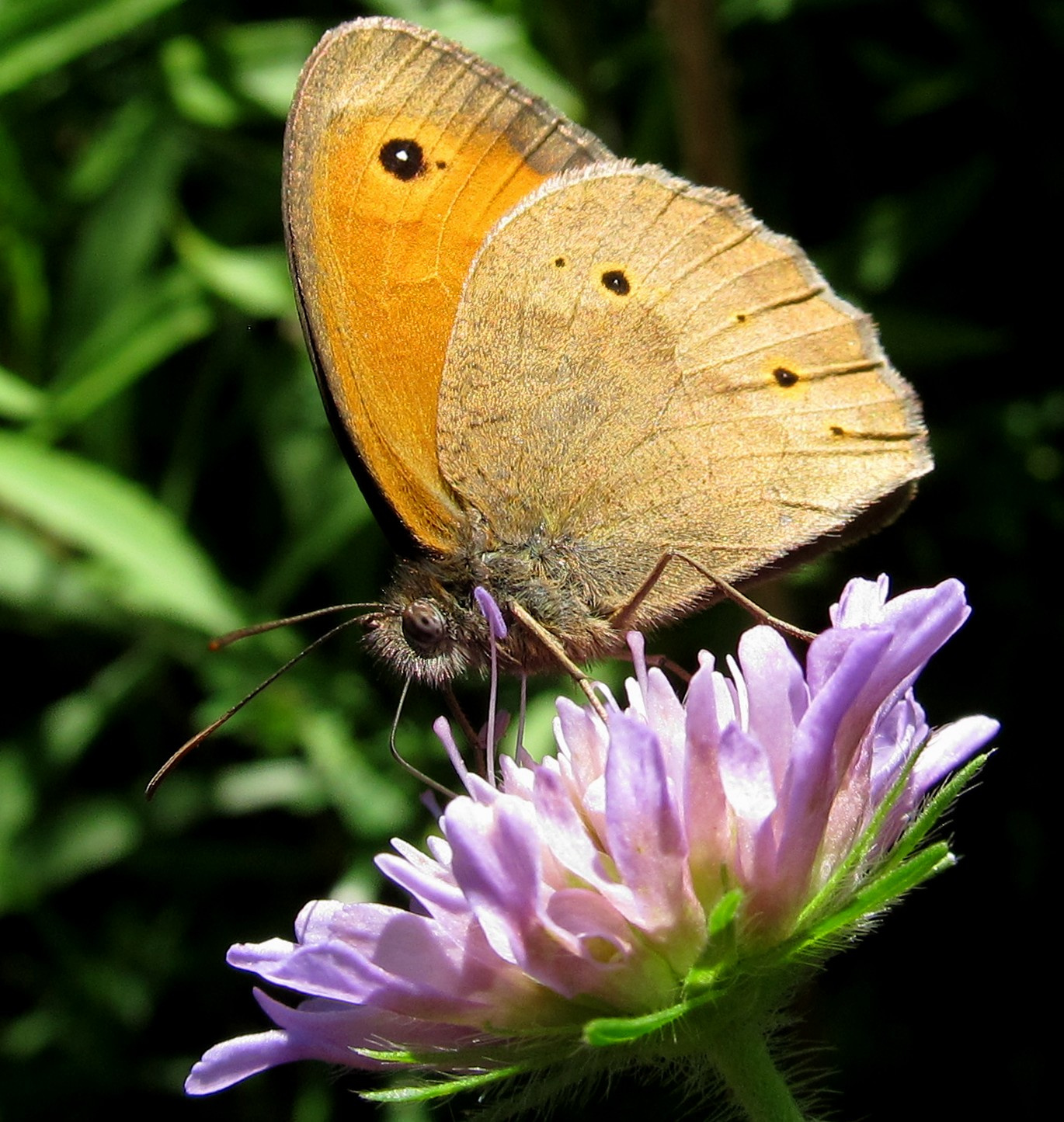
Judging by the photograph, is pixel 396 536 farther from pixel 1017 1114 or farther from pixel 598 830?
pixel 1017 1114

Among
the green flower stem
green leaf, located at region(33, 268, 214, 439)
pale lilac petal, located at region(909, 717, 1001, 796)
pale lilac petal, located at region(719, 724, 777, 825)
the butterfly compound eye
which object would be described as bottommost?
the green flower stem

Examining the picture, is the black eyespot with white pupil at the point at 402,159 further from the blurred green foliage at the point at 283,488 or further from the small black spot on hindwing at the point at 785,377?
the blurred green foliage at the point at 283,488

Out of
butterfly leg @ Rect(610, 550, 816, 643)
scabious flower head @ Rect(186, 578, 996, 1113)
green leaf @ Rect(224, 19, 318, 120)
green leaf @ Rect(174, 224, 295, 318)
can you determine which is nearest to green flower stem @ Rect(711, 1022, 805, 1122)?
scabious flower head @ Rect(186, 578, 996, 1113)

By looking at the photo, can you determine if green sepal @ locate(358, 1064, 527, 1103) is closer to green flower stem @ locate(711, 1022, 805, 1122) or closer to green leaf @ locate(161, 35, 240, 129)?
green flower stem @ locate(711, 1022, 805, 1122)

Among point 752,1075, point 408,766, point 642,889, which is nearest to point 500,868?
point 642,889

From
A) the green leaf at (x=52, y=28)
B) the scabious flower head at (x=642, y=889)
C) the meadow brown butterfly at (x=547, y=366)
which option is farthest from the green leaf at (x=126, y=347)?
the scabious flower head at (x=642, y=889)
